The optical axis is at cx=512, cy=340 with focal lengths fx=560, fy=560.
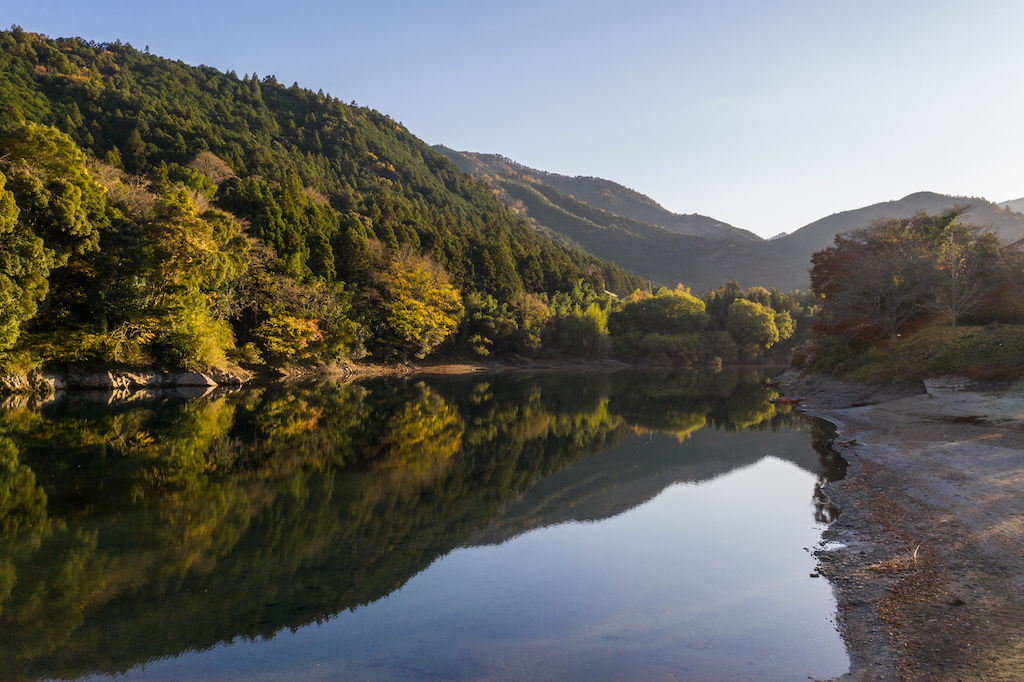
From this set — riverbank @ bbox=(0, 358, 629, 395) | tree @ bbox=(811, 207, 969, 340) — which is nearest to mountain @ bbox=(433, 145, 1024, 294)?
riverbank @ bbox=(0, 358, 629, 395)

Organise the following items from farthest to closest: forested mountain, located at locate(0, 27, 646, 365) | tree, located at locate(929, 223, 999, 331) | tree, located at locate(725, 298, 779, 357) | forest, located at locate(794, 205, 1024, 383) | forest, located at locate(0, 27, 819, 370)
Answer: tree, located at locate(725, 298, 779, 357) → tree, located at locate(929, 223, 999, 331) → forest, located at locate(0, 27, 819, 370) → forested mountain, located at locate(0, 27, 646, 365) → forest, located at locate(794, 205, 1024, 383)

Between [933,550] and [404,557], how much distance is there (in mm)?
7204

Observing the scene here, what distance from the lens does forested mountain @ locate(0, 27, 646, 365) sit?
2541 centimetres

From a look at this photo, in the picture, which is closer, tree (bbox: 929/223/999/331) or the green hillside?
tree (bbox: 929/223/999/331)

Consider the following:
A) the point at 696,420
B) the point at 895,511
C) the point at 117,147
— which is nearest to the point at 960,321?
the point at 696,420

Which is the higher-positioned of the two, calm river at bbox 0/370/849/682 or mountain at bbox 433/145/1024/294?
mountain at bbox 433/145/1024/294

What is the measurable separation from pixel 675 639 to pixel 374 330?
4824 cm

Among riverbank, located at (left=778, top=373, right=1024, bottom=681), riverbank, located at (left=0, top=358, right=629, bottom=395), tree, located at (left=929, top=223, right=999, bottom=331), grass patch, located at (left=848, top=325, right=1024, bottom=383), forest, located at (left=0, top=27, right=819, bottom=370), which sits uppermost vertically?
forest, located at (left=0, top=27, right=819, bottom=370)

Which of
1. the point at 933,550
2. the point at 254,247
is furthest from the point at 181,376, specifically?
the point at 933,550

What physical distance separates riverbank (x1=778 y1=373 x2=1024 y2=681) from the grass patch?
5068mm

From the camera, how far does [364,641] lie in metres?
5.64

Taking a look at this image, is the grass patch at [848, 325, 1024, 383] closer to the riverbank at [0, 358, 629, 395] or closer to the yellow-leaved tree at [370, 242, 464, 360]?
the riverbank at [0, 358, 629, 395]

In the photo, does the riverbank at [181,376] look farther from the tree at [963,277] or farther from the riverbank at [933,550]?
the tree at [963,277]

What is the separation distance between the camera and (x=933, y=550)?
754 cm
